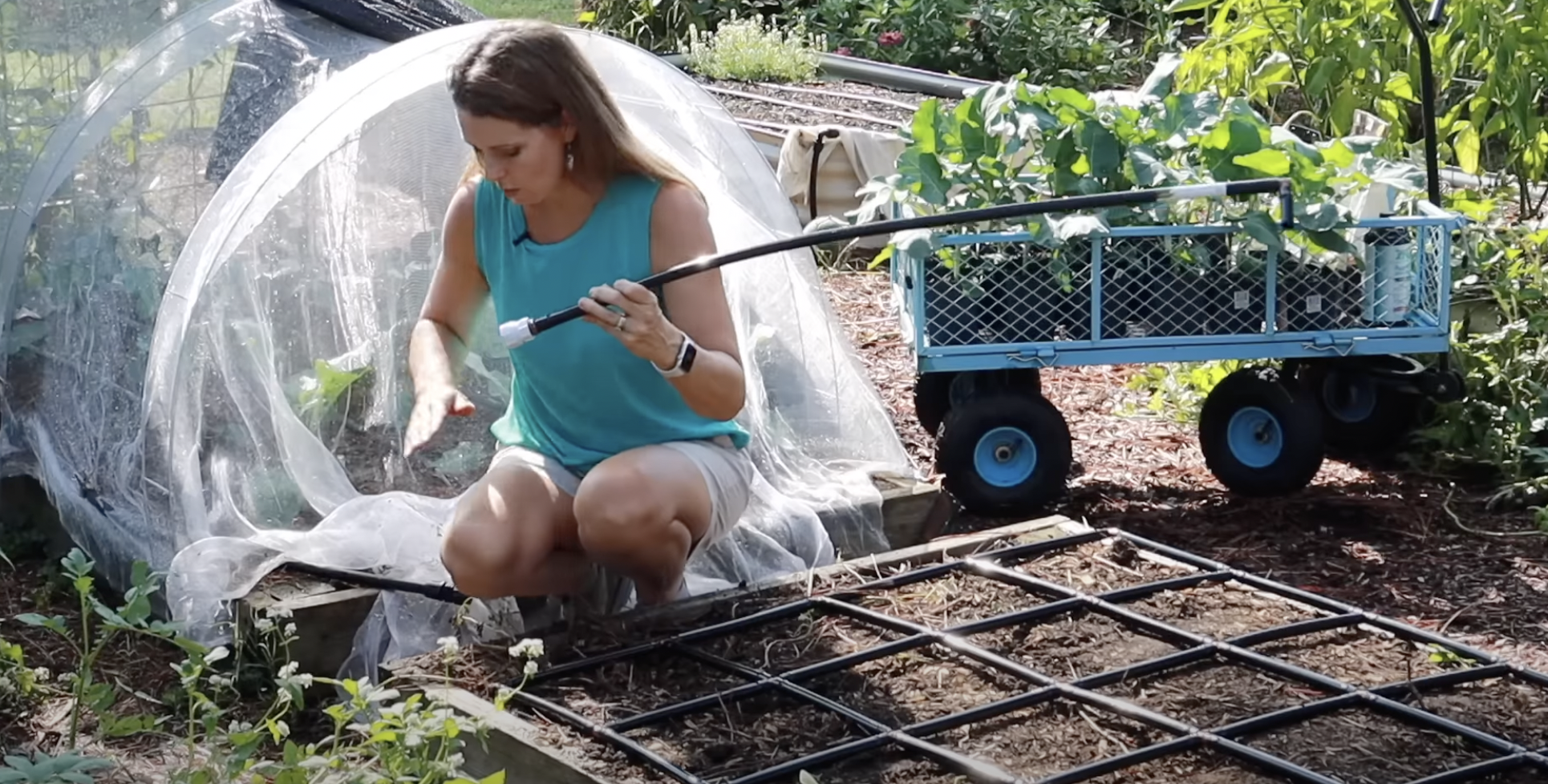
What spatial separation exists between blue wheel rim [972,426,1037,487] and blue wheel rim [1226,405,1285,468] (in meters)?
0.49

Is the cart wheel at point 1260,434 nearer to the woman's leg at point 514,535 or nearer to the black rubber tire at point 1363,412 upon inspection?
the black rubber tire at point 1363,412

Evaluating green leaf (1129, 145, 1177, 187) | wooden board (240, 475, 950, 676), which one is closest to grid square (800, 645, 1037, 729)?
wooden board (240, 475, 950, 676)

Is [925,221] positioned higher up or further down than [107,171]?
further down

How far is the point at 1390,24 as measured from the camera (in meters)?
5.34

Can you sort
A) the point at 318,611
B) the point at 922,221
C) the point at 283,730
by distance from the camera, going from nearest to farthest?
the point at 283,730 → the point at 922,221 → the point at 318,611

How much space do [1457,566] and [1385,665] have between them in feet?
3.27

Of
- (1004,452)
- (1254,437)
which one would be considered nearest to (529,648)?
(1004,452)

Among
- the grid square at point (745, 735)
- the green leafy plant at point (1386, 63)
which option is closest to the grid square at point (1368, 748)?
the grid square at point (745, 735)

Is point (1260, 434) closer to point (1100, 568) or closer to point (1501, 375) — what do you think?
point (1501, 375)

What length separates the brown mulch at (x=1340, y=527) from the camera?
3865mm

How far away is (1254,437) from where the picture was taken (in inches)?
177

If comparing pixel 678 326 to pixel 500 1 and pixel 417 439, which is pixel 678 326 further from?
pixel 500 1

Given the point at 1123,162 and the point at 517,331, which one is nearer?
the point at 517,331

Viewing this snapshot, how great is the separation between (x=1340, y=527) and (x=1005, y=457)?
0.77m
